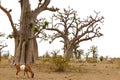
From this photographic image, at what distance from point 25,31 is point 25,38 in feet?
1.55

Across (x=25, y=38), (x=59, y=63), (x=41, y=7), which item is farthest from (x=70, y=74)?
(x=41, y=7)

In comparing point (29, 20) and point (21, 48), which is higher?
point (29, 20)

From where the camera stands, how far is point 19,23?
931 inches

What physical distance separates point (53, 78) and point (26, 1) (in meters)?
9.45

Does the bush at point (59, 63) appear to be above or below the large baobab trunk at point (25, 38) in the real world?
below

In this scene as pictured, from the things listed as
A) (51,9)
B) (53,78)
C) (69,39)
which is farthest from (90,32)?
(53,78)

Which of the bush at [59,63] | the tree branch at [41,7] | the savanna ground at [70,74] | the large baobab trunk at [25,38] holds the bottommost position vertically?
the savanna ground at [70,74]

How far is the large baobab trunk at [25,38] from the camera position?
888 inches

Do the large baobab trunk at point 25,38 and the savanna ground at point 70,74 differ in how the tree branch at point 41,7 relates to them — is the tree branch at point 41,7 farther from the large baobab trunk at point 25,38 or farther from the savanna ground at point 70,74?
the savanna ground at point 70,74

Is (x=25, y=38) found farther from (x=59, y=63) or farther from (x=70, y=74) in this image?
(x=70, y=74)

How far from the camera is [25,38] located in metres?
22.7

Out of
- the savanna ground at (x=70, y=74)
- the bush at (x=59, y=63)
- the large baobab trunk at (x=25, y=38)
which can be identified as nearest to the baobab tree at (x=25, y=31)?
the large baobab trunk at (x=25, y=38)

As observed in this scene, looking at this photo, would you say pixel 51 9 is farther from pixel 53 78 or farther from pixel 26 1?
pixel 53 78

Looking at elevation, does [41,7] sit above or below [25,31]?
above
